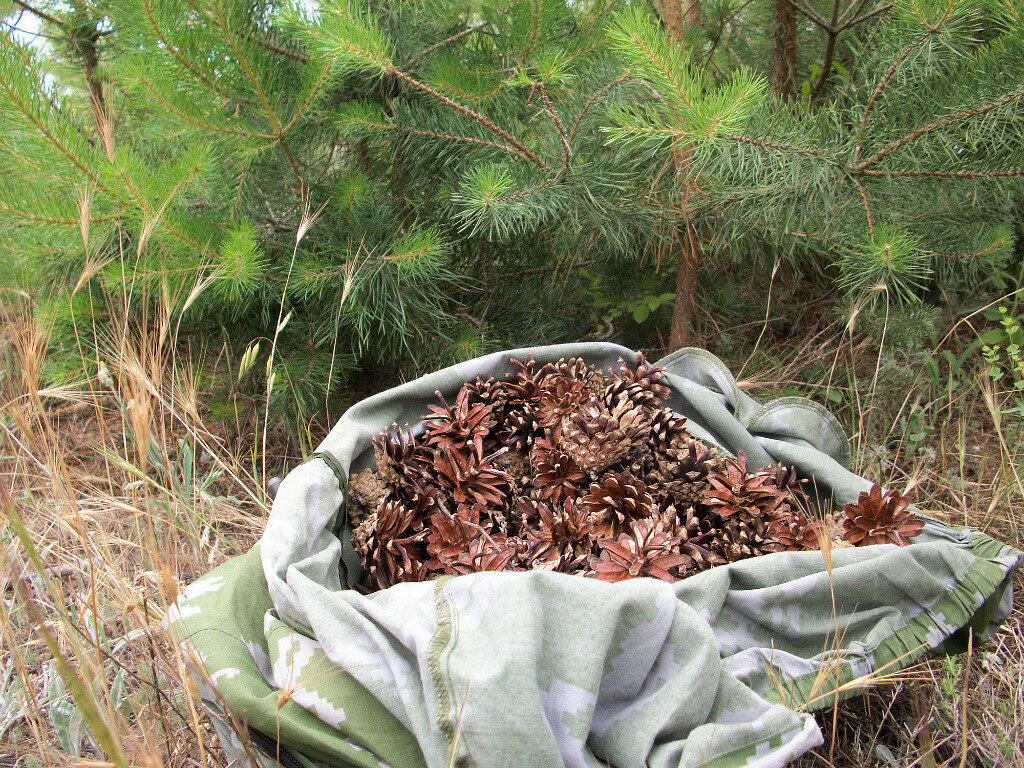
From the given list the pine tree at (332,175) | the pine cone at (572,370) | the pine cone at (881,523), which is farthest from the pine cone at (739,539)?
the pine tree at (332,175)

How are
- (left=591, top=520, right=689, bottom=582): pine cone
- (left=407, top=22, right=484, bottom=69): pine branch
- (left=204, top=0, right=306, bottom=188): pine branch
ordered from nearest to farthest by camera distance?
(left=591, top=520, right=689, bottom=582): pine cone, (left=204, top=0, right=306, bottom=188): pine branch, (left=407, top=22, right=484, bottom=69): pine branch

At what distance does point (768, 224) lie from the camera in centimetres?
121

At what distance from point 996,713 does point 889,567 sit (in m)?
0.23

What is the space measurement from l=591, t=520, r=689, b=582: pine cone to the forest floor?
9.1 inches

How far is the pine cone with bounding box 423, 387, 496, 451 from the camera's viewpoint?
0.95 metres

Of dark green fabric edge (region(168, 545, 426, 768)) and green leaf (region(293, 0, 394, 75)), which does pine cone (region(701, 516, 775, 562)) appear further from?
green leaf (region(293, 0, 394, 75))

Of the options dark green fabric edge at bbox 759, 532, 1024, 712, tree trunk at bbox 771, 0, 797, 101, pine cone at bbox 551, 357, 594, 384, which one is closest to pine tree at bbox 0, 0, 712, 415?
pine cone at bbox 551, 357, 594, 384

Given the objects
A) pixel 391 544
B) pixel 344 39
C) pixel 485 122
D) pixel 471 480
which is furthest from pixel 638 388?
pixel 344 39

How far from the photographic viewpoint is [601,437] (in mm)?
904

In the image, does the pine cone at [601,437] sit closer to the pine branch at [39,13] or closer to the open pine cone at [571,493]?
the open pine cone at [571,493]

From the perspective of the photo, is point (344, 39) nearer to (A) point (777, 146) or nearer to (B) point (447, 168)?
(B) point (447, 168)

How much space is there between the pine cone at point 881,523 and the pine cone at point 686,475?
0.59 feet

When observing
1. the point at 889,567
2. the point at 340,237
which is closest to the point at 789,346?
the point at 889,567

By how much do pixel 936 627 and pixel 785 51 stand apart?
152 cm
